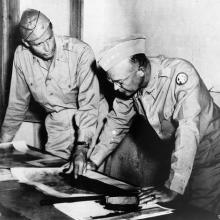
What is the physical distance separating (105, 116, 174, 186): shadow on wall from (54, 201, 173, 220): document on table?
1.40m

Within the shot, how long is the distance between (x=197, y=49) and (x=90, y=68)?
0.81 meters

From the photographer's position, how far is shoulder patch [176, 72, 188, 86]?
5.85 ft

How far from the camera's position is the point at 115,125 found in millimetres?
2232

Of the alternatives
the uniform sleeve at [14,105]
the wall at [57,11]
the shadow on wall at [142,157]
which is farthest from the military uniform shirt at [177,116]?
the wall at [57,11]

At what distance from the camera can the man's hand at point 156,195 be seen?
4.53ft

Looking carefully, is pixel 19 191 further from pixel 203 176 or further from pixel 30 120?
pixel 30 120

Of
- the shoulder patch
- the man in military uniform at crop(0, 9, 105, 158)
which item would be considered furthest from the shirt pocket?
the shoulder patch

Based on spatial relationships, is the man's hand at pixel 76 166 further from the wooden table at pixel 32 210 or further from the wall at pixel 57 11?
the wall at pixel 57 11

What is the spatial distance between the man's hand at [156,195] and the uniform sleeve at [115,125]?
766mm

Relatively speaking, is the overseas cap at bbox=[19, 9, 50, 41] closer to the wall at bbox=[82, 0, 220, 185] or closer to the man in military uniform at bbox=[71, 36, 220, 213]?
the man in military uniform at bbox=[71, 36, 220, 213]

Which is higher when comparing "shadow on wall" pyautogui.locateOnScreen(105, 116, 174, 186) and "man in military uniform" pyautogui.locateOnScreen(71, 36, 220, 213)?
"man in military uniform" pyautogui.locateOnScreen(71, 36, 220, 213)

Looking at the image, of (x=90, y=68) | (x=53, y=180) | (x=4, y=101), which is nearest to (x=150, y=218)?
(x=53, y=180)

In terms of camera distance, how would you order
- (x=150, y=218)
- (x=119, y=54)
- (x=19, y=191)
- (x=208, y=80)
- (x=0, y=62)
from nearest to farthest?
(x=150, y=218) → (x=19, y=191) → (x=119, y=54) → (x=208, y=80) → (x=0, y=62)

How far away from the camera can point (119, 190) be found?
151 cm
